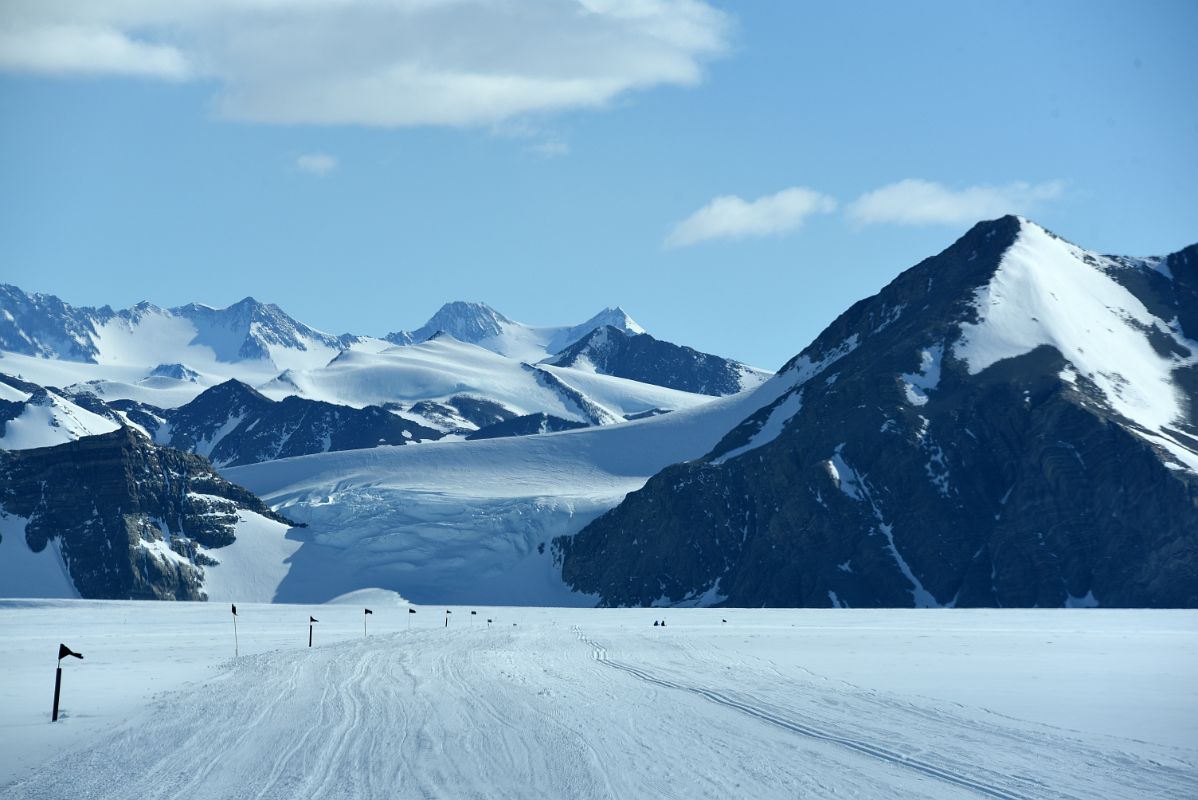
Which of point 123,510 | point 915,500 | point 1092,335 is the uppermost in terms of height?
point 1092,335

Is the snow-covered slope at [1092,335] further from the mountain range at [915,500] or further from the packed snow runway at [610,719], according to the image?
the packed snow runway at [610,719]

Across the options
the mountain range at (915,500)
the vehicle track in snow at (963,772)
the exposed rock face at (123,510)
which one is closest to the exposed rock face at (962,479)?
the mountain range at (915,500)

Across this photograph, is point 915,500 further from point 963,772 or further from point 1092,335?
point 963,772

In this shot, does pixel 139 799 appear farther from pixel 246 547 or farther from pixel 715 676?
pixel 246 547

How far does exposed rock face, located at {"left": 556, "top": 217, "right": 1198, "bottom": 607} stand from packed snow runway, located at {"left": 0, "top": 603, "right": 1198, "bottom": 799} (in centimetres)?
8044

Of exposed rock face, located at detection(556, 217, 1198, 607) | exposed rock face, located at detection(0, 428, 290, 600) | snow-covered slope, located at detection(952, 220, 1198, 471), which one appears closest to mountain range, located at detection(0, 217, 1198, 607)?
exposed rock face, located at detection(556, 217, 1198, 607)

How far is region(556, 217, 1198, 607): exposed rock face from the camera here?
134m

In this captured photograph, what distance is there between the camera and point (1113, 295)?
607 feet

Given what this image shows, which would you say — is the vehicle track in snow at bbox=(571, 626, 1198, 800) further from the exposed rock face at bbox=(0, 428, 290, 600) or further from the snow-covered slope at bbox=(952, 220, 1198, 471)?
the exposed rock face at bbox=(0, 428, 290, 600)

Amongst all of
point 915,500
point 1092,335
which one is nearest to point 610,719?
point 915,500

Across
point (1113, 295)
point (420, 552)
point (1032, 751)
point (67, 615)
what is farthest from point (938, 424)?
point (1032, 751)

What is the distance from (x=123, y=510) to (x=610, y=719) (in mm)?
153945

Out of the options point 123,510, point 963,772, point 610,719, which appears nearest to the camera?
point 963,772

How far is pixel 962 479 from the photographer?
5881 inches
